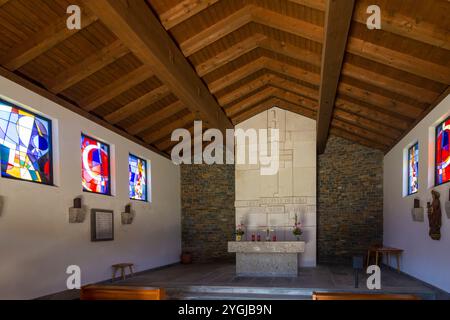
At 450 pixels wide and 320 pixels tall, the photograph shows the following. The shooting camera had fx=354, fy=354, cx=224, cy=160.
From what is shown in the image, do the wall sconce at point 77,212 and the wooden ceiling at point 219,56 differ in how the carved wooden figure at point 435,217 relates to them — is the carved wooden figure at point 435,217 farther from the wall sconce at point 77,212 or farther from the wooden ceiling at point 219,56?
the wall sconce at point 77,212

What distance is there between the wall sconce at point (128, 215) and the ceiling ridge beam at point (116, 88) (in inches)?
90.3

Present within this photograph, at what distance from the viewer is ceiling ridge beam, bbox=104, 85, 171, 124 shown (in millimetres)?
6434

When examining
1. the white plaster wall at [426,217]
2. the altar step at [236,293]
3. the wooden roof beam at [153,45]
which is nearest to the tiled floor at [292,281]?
the altar step at [236,293]

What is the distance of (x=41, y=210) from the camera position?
4.94 metres

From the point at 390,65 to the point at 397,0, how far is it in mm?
1242

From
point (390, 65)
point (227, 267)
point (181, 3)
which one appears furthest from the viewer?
point (227, 267)

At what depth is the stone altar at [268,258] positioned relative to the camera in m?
7.45

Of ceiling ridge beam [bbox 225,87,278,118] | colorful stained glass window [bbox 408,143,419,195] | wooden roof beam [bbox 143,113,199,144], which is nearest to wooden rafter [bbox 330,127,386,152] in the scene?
colorful stained glass window [bbox 408,143,419,195]

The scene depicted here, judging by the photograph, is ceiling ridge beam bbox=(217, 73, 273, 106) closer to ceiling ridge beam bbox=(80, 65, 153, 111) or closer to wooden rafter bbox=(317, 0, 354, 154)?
wooden rafter bbox=(317, 0, 354, 154)

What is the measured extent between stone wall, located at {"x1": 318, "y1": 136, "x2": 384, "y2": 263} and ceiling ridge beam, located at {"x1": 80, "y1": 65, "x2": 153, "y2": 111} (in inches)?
231

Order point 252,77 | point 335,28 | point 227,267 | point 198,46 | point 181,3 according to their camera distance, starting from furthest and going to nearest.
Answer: point 227,267, point 252,77, point 198,46, point 181,3, point 335,28

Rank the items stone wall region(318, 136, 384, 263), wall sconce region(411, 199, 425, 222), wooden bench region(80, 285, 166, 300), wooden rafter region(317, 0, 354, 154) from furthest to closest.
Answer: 1. stone wall region(318, 136, 384, 263)
2. wall sconce region(411, 199, 425, 222)
3. wooden rafter region(317, 0, 354, 154)
4. wooden bench region(80, 285, 166, 300)
